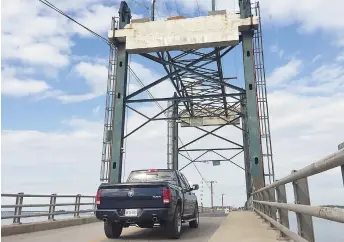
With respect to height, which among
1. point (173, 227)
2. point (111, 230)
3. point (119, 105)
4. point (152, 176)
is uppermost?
point (119, 105)

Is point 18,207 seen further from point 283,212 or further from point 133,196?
point 283,212

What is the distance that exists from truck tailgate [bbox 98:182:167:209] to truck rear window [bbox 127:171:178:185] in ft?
5.54

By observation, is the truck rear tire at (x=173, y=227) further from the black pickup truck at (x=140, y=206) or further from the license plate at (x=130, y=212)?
the license plate at (x=130, y=212)

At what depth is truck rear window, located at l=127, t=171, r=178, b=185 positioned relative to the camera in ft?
34.7

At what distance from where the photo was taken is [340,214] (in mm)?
2674

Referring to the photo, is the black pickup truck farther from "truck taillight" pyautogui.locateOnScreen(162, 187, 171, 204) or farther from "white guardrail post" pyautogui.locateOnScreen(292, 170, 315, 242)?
"white guardrail post" pyautogui.locateOnScreen(292, 170, 315, 242)

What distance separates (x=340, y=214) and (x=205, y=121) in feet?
123

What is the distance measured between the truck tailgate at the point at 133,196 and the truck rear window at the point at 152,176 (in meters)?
1.69

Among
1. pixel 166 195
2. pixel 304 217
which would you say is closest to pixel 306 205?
pixel 304 217

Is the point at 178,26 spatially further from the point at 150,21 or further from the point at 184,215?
the point at 184,215

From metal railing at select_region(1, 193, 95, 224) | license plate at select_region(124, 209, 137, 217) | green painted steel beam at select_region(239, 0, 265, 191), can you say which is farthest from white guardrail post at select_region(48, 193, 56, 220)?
green painted steel beam at select_region(239, 0, 265, 191)

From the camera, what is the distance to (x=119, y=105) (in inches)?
819

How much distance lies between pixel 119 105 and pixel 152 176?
10569 millimetres

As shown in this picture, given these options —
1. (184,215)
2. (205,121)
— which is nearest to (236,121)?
(205,121)
